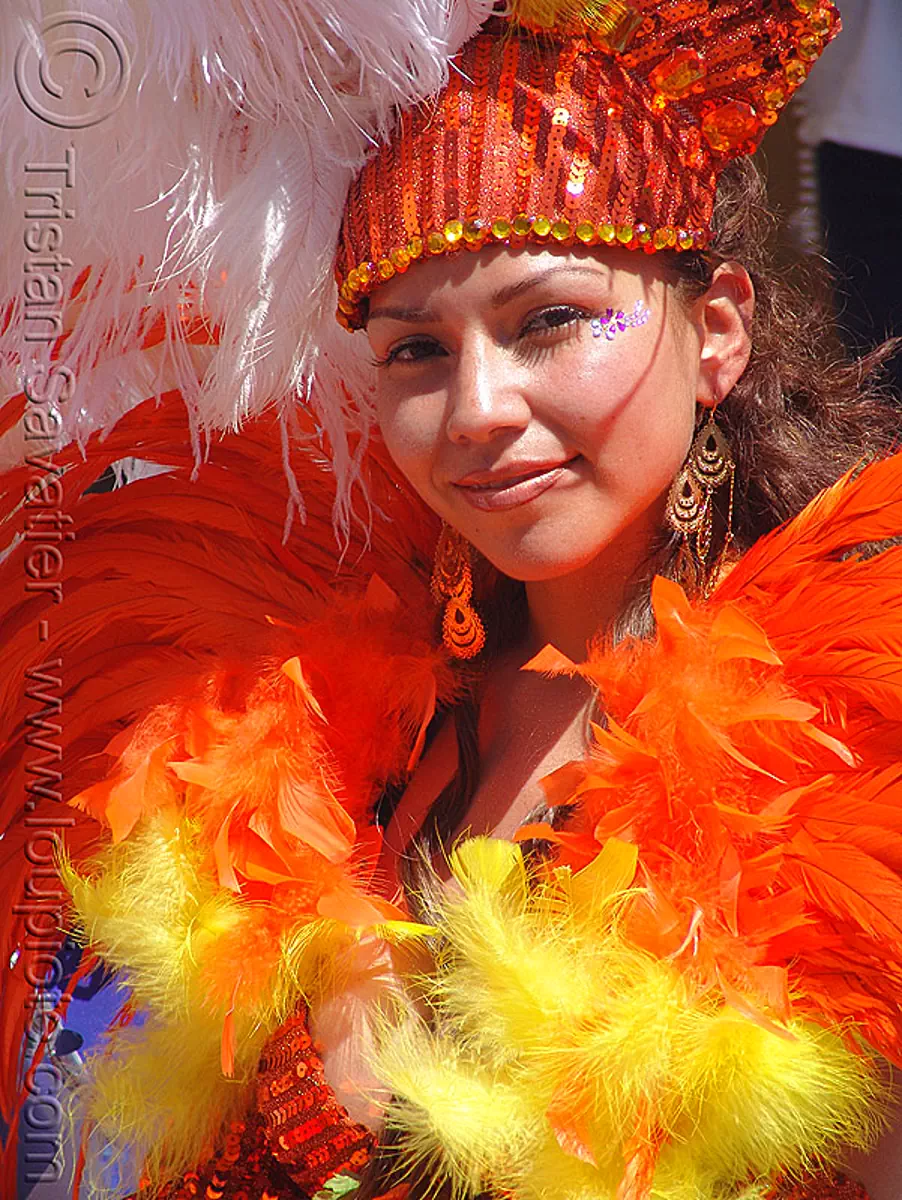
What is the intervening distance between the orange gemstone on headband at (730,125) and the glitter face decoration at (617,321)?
211 mm

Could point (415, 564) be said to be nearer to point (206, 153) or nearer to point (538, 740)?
point (538, 740)

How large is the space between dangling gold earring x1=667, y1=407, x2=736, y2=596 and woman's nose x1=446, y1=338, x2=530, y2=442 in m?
Answer: 0.21

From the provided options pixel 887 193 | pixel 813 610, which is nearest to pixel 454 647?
pixel 813 610

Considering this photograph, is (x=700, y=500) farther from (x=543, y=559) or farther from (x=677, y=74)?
(x=677, y=74)

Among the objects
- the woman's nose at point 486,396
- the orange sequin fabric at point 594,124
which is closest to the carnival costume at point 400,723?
the orange sequin fabric at point 594,124

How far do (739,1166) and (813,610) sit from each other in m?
0.50

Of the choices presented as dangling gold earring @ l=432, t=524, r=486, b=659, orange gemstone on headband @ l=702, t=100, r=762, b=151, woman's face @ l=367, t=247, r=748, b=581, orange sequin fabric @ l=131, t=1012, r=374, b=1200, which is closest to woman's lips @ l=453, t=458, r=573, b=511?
woman's face @ l=367, t=247, r=748, b=581

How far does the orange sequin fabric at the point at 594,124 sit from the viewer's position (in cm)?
138

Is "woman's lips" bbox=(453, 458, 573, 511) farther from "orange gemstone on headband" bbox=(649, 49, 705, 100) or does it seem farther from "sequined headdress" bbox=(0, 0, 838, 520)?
"orange gemstone on headband" bbox=(649, 49, 705, 100)

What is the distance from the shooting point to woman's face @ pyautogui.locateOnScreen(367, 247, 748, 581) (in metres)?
1.37

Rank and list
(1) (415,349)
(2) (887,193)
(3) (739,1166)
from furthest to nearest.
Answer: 1. (2) (887,193)
2. (1) (415,349)
3. (3) (739,1166)

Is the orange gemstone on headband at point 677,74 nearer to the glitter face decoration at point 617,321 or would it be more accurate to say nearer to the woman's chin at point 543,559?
the glitter face decoration at point 617,321

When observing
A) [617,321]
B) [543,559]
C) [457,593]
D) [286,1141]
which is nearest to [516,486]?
[543,559]

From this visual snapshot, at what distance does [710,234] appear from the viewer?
148cm
